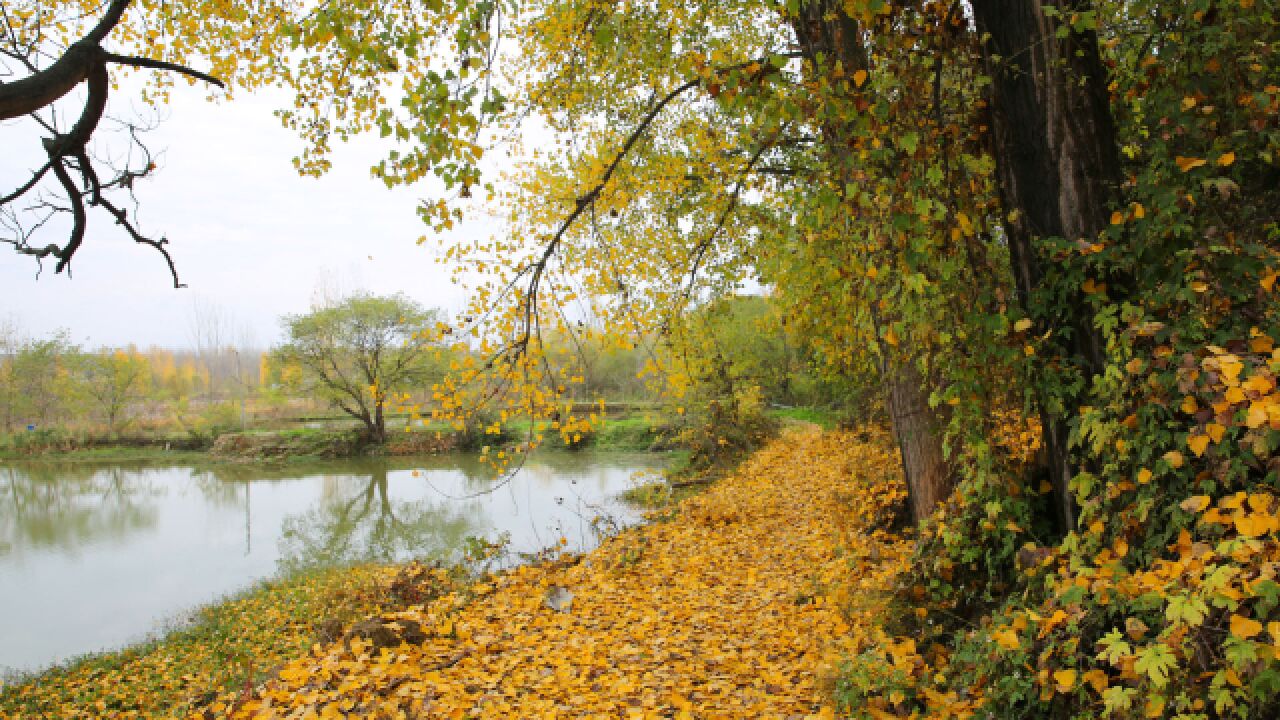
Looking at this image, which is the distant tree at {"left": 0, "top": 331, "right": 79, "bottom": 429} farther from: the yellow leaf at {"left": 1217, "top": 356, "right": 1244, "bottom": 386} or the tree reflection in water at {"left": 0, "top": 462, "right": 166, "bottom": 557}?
the yellow leaf at {"left": 1217, "top": 356, "right": 1244, "bottom": 386}

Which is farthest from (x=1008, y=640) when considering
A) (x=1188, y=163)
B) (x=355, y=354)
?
(x=355, y=354)

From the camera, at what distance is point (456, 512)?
14797 mm

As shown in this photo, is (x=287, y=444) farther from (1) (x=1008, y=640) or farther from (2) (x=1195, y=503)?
(2) (x=1195, y=503)

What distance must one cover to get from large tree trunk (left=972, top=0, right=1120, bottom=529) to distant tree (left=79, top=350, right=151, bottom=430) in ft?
123

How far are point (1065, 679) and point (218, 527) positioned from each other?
17.6 meters

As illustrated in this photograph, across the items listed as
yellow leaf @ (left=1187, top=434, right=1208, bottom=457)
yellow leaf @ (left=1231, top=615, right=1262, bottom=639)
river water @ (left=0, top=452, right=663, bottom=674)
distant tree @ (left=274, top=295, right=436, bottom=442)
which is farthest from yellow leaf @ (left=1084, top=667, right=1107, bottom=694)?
distant tree @ (left=274, top=295, right=436, bottom=442)

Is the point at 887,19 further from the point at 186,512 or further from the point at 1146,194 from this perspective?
the point at 186,512

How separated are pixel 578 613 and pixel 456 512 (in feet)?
34.9

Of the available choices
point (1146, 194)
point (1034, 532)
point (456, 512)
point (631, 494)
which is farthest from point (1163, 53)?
point (456, 512)

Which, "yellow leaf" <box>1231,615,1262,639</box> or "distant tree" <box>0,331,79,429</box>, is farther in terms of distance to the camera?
"distant tree" <box>0,331,79,429</box>

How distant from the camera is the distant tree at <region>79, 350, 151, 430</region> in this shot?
96.7 ft

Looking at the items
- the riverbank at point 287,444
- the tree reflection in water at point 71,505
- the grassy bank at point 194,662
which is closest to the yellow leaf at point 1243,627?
the grassy bank at point 194,662

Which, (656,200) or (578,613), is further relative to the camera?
(656,200)

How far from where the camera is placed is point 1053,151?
A: 2773mm
